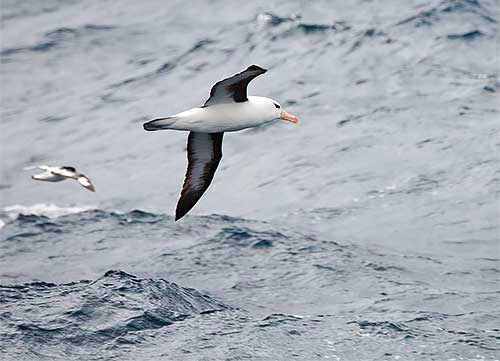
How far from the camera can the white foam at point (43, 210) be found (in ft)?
71.2

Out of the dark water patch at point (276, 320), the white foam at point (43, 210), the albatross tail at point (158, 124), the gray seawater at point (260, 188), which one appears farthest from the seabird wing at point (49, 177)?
the albatross tail at point (158, 124)

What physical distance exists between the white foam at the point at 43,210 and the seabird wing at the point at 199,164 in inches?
235

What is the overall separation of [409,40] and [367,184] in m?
6.07

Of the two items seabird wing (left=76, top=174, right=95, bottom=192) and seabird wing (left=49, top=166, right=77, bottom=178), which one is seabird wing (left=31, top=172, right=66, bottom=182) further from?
seabird wing (left=76, top=174, right=95, bottom=192)

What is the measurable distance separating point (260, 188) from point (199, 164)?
5.54 meters

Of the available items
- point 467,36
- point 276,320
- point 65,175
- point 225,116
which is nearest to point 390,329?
point 276,320

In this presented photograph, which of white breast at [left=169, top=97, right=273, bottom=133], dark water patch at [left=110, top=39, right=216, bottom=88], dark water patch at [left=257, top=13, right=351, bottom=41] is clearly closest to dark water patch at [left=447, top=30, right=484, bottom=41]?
dark water patch at [left=257, top=13, right=351, bottom=41]

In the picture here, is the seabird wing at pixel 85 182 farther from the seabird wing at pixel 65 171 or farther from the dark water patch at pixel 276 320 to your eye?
the dark water patch at pixel 276 320

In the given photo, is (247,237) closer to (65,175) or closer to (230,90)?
(65,175)

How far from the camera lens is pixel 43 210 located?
71.9 feet

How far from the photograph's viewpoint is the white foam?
71.2 feet

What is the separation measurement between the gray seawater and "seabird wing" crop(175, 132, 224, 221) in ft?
4.29

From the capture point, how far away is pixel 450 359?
14.7 m

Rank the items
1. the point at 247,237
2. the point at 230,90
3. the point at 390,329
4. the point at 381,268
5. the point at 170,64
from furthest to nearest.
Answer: the point at 170,64
the point at 247,237
the point at 381,268
the point at 390,329
the point at 230,90
